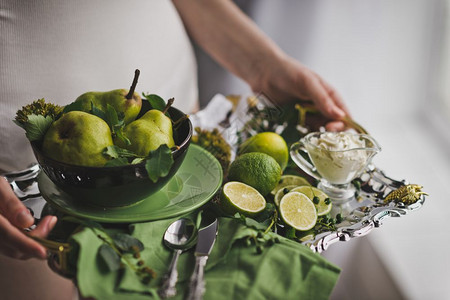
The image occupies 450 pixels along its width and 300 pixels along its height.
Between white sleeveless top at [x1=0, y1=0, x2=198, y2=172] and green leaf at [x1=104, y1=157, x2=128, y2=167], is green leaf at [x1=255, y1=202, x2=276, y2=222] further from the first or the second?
white sleeveless top at [x1=0, y1=0, x2=198, y2=172]

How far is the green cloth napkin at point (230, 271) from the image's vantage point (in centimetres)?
47

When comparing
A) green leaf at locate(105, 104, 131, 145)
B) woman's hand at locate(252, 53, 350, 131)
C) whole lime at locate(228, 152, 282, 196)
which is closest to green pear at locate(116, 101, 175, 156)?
green leaf at locate(105, 104, 131, 145)

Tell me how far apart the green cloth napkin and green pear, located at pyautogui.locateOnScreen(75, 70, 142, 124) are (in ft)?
0.51

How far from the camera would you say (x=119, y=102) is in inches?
23.6

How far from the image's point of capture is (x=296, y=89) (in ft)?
3.03

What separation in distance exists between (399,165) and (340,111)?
0.74m

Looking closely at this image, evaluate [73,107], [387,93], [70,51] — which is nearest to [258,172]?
[73,107]

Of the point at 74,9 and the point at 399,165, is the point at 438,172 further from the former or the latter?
the point at 74,9

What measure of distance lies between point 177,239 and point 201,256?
5 cm

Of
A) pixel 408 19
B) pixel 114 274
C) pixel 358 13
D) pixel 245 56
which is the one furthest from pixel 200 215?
pixel 408 19

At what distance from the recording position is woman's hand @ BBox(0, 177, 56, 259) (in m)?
0.48

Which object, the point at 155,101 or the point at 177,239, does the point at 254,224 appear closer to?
the point at 177,239

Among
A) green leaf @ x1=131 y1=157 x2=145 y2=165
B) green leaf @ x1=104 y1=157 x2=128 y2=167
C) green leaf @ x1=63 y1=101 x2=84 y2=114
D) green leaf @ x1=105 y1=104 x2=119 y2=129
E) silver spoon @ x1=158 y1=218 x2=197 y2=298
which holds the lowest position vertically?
silver spoon @ x1=158 y1=218 x2=197 y2=298

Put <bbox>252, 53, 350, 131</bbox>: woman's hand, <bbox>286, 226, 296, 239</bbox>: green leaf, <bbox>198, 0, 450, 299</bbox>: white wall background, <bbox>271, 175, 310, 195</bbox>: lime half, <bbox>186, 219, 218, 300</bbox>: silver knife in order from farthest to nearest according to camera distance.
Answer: <bbox>198, 0, 450, 299</bbox>: white wall background
<bbox>252, 53, 350, 131</bbox>: woman's hand
<bbox>271, 175, 310, 195</bbox>: lime half
<bbox>286, 226, 296, 239</bbox>: green leaf
<bbox>186, 219, 218, 300</bbox>: silver knife
